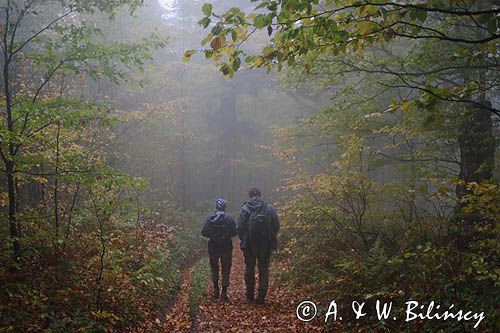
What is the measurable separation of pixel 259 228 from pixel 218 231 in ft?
3.95

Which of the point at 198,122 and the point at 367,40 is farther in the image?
the point at 198,122

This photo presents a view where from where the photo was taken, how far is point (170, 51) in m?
27.4

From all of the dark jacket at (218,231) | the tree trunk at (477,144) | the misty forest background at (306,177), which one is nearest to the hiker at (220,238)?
the dark jacket at (218,231)

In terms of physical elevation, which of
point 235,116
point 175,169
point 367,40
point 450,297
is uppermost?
point 235,116

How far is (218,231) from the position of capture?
28.3ft

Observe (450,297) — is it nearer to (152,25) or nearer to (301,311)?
(301,311)

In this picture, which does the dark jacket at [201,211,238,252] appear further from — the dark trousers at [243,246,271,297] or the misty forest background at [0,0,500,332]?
the misty forest background at [0,0,500,332]

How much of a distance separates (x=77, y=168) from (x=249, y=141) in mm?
24781

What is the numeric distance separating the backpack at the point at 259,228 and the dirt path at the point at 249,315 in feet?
4.44

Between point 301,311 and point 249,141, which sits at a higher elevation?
point 249,141

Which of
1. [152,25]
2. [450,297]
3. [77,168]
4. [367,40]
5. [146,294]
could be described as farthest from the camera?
[152,25]

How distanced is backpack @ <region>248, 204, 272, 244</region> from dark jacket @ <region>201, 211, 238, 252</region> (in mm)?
804

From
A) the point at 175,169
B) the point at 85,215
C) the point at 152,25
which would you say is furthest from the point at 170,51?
the point at 85,215

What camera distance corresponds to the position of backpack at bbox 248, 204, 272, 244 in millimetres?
7859
